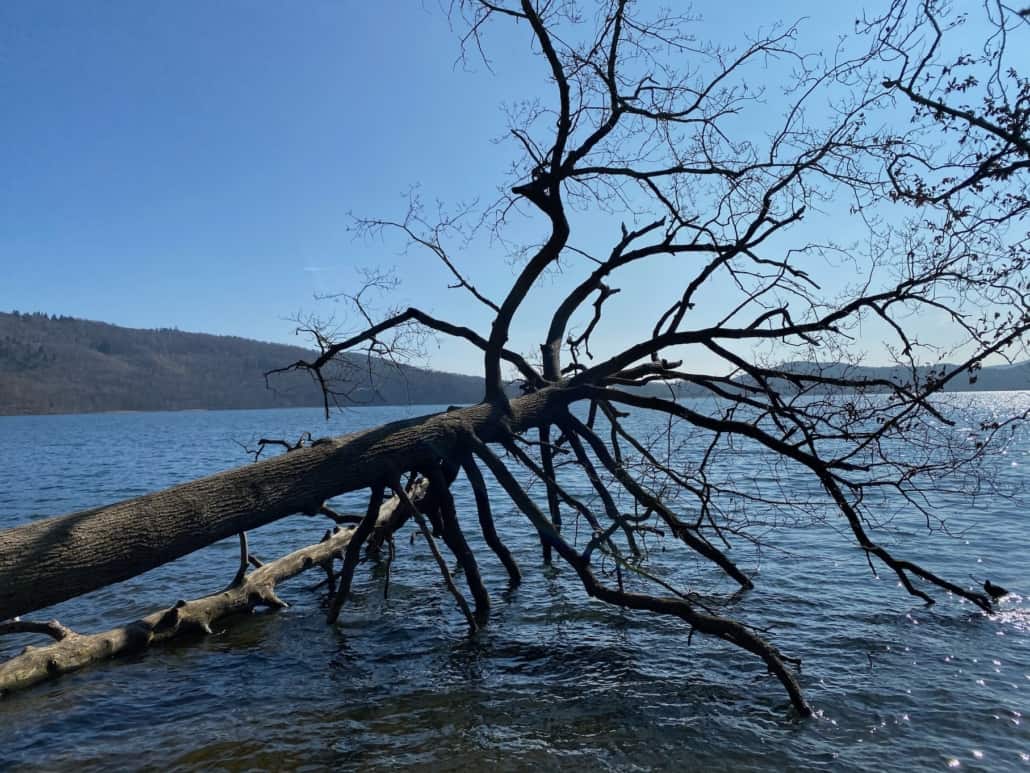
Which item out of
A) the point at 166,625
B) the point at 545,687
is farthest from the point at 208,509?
the point at 545,687

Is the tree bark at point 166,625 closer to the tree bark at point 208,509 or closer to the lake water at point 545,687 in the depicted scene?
the lake water at point 545,687

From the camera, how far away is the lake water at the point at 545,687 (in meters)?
6.09

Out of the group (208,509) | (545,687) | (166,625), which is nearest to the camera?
(208,509)

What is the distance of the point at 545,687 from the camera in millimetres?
7340

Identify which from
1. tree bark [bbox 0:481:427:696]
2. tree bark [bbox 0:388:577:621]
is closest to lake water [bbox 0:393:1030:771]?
tree bark [bbox 0:481:427:696]

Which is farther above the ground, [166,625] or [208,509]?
[208,509]

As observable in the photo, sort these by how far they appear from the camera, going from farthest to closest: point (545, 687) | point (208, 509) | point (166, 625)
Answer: point (166, 625) → point (545, 687) → point (208, 509)

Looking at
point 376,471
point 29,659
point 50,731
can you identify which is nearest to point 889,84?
point 376,471

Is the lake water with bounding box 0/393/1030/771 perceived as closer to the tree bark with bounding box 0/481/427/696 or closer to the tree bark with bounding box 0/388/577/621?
the tree bark with bounding box 0/481/427/696

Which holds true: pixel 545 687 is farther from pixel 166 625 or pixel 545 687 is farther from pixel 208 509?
pixel 166 625

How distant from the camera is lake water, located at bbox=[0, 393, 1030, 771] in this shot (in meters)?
6.09

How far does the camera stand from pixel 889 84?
5.18 metres

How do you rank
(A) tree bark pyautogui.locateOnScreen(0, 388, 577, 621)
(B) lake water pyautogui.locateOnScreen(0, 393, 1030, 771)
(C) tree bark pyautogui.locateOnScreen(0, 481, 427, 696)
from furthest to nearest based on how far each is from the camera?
(C) tree bark pyautogui.locateOnScreen(0, 481, 427, 696)
(B) lake water pyautogui.locateOnScreen(0, 393, 1030, 771)
(A) tree bark pyautogui.locateOnScreen(0, 388, 577, 621)

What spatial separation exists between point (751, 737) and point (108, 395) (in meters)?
216
